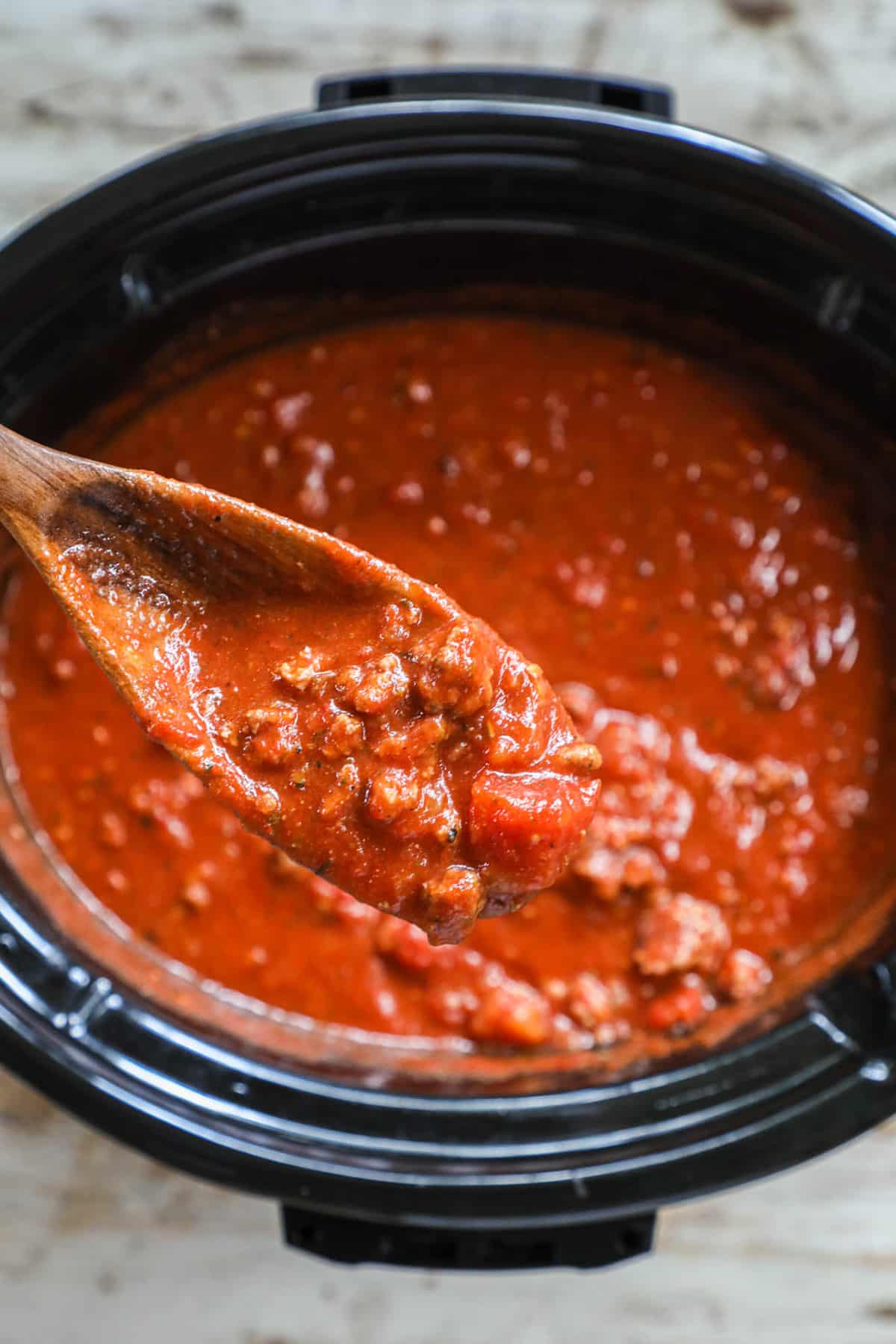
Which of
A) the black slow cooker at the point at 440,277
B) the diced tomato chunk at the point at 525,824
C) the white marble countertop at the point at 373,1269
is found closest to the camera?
the diced tomato chunk at the point at 525,824

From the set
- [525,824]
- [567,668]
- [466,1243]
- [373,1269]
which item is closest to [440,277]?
[567,668]

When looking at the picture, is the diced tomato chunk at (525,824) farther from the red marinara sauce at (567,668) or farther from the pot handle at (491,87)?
the pot handle at (491,87)

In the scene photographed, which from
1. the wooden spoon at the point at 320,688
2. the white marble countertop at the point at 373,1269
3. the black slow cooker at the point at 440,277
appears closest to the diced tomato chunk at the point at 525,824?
the wooden spoon at the point at 320,688

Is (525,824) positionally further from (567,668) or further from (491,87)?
(491,87)

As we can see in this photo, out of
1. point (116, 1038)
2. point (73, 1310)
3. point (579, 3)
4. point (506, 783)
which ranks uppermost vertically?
point (579, 3)

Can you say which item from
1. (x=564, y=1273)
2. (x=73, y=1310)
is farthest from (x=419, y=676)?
(x=73, y=1310)

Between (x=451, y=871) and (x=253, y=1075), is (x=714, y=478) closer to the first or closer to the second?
(x=451, y=871)

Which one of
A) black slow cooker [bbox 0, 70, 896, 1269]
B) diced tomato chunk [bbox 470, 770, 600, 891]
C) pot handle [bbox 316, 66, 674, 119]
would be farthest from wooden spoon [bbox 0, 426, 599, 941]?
pot handle [bbox 316, 66, 674, 119]
